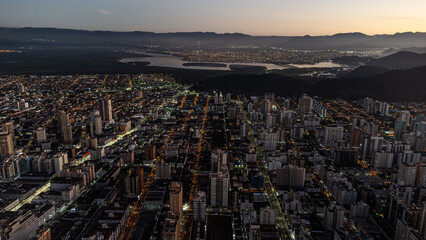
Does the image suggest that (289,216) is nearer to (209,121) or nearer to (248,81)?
(209,121)

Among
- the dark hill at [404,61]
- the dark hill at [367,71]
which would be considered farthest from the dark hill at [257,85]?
the dark hill at [404,61]

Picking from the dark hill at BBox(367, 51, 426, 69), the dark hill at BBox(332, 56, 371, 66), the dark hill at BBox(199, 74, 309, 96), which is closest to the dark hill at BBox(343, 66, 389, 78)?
the dark hill at BBox(367, 51, 426, 69)

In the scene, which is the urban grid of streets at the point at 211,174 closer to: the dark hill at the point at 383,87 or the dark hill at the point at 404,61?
the dark hill at the point at 383,87

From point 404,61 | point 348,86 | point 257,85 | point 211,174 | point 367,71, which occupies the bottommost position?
point 211,174

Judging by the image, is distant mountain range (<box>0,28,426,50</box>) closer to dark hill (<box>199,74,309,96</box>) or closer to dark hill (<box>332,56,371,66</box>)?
dark hill (<box>332,56,371,66</box>)

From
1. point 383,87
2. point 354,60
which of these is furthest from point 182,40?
point 383,87

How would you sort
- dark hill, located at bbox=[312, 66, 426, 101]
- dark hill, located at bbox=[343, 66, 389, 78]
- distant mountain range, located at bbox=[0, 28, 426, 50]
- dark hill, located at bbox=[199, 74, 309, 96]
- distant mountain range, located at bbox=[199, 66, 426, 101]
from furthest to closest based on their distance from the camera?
1. distant mountain range, located at bbox=[0, 28, 426, 50]
2. dark hill, located at bbox=[343, 66, 389, 78]
3. dark hill, located at bbox=[199, 74, 309, 96]
4. distant mountain range, located at bbox=[199, 66, 426, 101]
5. dark hill, located at bbox=[312, 66, 426, 101]

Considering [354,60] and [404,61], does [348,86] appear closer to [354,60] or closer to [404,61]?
[404,61]

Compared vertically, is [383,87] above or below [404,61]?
below

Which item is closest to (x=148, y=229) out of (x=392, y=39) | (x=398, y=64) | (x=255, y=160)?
(x=255, y=160)
